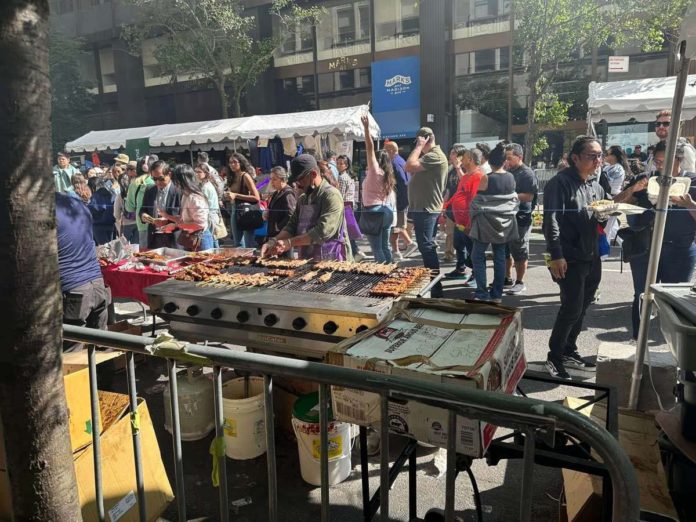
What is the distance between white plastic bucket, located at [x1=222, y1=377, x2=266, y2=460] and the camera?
345cm

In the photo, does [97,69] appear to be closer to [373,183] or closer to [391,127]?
[391,127]

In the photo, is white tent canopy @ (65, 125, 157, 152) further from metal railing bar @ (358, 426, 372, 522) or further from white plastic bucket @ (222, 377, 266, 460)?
metal railing bar @ (358, 426, 372, 522)

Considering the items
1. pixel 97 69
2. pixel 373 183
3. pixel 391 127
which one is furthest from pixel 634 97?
pixel 97 69

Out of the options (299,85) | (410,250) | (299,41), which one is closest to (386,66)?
(299,85)

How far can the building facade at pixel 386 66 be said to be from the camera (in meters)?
22.4

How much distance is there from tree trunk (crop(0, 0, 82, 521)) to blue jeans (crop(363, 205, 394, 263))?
6.49 m

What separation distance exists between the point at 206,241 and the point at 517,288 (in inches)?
178

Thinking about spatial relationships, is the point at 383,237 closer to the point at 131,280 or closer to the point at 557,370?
the point at 557,370

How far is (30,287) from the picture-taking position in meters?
1.50

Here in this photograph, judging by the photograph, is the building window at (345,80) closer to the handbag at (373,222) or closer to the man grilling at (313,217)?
the handbag at (373,222)

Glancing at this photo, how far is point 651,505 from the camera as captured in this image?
252cm

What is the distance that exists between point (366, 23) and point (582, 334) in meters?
23.7

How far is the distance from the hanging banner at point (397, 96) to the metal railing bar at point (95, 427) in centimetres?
2213

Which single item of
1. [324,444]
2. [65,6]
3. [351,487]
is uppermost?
[65,6]
